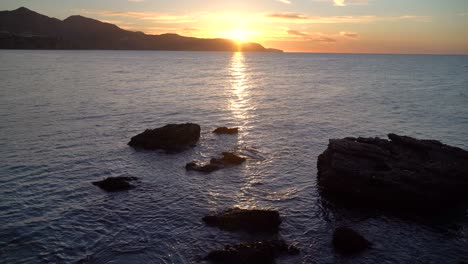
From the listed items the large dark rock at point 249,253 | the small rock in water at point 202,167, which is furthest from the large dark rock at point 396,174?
the large dark rock at point 249,253

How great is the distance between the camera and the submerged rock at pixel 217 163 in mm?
36625

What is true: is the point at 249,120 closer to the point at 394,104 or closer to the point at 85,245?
the point at 394,104

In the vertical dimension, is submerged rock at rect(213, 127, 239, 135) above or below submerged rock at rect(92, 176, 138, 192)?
above

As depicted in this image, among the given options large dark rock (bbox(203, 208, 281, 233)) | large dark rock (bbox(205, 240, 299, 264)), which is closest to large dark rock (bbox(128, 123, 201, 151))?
large dark rock (bbox(203, 208, 281, 233))

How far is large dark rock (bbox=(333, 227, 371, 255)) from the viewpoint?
2241 centimetres

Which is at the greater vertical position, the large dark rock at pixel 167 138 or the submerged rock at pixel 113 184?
the large dark rock at pixel 167 138

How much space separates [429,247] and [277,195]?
11.9 metres

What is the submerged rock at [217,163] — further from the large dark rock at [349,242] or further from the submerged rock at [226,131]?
the large dark rock at [349,242]

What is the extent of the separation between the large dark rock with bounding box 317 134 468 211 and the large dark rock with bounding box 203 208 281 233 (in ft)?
27.1

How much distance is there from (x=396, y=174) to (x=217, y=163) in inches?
683

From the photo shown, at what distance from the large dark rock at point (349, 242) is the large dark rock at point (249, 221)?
13.4 feet

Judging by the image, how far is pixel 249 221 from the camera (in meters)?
24.7

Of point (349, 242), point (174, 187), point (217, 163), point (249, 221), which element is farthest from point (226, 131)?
point (349, 242)

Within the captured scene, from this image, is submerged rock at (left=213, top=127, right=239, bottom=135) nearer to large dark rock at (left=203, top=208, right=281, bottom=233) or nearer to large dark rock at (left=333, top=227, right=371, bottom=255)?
large dark rock at (left=203, top=208, right=281, bottom=233)
